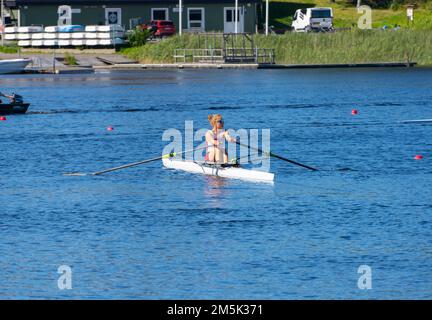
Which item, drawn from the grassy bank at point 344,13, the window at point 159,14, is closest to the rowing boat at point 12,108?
the window at point 159,14

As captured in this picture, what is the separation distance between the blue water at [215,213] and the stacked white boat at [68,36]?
4085 centimetres

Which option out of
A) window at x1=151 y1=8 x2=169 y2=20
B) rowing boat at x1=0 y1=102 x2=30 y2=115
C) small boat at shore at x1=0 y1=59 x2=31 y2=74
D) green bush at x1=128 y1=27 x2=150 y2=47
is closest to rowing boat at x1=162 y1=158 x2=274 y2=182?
rowing boat at x1=0 y1=102 x2=30 y2=115

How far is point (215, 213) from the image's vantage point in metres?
35.6

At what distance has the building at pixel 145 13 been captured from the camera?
119688 mm

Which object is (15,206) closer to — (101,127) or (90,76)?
(101,127)

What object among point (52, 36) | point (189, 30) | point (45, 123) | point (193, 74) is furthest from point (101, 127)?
point (189, 30)

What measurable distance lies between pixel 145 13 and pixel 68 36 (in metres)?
15.2

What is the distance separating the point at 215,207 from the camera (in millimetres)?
36469

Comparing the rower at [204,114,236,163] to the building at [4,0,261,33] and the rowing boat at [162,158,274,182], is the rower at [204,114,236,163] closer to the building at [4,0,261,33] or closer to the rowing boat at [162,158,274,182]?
the rowing boat at [162,158,274,182]

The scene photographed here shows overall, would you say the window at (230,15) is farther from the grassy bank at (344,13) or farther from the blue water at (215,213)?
the blue water at (215,213)

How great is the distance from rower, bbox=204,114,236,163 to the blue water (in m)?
0.84

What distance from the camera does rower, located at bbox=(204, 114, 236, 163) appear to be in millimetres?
40000

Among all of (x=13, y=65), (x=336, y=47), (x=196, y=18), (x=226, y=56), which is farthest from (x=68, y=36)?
(x=336, y=47)

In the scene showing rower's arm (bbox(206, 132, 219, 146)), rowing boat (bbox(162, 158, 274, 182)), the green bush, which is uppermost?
the green bush
